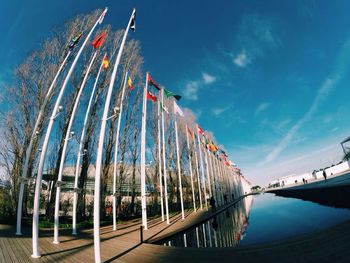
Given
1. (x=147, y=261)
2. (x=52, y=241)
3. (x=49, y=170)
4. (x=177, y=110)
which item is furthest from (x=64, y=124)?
(x=147, y=261)

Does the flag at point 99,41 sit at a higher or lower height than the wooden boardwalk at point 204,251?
higher

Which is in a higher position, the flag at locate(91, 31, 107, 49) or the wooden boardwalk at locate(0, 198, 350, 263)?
the flag at locate(91, 31, 107, 49)

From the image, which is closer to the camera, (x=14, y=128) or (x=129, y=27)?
(x=129, y=27)

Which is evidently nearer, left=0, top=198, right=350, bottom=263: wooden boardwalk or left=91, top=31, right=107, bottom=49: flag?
left=0, top=198, right=350, bottom=263: wooden boardwalk

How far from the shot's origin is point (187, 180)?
3841cm

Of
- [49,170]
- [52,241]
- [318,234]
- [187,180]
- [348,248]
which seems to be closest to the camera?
[348,248]

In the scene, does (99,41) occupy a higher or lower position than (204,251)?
higher

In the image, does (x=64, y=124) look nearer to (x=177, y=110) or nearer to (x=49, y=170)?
(x=49, y=170)

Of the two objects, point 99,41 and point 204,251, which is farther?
point 99,41

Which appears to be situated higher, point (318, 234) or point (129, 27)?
point (129, 27)

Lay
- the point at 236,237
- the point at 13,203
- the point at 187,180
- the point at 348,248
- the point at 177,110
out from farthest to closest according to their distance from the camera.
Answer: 1. the point at 187,180
2. the point at 177,110
3. the point at 13,203
4. the point at 236,237
5. the point at 348,248

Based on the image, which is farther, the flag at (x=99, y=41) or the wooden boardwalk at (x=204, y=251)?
the flag at (x=99, y=41)

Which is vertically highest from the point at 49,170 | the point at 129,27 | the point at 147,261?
the point at 129,27

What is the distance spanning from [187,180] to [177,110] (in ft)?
74.4
